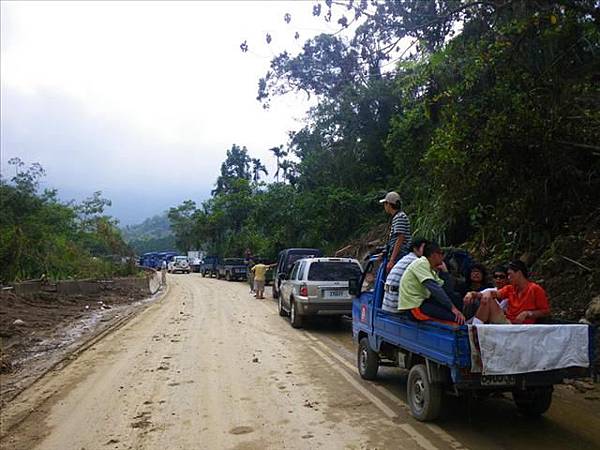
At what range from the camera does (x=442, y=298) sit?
6.04 metres

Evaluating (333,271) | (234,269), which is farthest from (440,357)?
(234,269)

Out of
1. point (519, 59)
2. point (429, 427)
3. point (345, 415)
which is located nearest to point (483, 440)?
point (429, 427)

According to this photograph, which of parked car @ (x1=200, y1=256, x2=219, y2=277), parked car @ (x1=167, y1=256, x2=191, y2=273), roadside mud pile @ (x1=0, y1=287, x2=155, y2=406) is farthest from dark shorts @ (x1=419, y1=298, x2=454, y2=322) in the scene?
parked car @ (x1=167, y1=256, x2=191, y2=273)

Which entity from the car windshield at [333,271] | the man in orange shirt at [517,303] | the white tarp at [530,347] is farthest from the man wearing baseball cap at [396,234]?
the car windshield at [333,271]

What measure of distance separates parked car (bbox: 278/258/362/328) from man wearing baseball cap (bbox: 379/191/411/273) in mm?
5173

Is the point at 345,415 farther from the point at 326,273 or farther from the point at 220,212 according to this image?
the point at 220,212

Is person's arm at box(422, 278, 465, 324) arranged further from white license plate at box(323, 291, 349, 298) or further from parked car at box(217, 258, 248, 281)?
parked car at box(217, 258, 248, 281)

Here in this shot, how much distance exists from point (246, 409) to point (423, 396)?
2107 mm

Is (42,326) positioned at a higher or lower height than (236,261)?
lower

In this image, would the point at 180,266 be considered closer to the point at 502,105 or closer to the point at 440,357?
the point at 502,105

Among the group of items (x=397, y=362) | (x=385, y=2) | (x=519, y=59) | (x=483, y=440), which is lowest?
(x=483, y=440)

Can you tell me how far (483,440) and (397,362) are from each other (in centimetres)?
191

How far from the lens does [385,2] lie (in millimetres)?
10156

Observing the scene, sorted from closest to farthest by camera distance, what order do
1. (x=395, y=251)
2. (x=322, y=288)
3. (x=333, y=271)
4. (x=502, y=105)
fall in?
(x=395, y=251) → (x=502, y=105) → (x=322, y=288) → (x=333, y=271)
